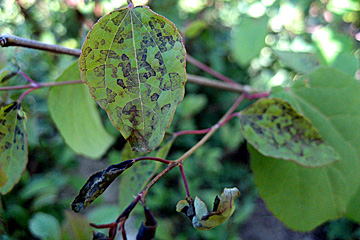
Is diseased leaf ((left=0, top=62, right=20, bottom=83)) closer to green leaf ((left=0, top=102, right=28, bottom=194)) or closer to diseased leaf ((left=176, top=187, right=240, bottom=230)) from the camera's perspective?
green leaf ((left=0, top=102, right=28, bottom=194))

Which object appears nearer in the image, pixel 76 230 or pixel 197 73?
pixel 76 230

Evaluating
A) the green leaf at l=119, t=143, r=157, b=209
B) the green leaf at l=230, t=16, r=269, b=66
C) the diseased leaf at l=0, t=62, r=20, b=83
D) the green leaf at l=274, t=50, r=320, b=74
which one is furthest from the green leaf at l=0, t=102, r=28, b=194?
the green leaf at l=230, t=16, r=269, b=66

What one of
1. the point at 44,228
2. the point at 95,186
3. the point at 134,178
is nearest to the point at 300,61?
the point at 134,178

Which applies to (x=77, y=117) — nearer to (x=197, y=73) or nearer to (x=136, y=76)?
(x=136, y=76)

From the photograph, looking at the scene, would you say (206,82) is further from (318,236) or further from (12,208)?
(318,236)

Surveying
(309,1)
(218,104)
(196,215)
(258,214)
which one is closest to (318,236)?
(258,214)
